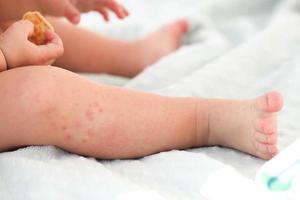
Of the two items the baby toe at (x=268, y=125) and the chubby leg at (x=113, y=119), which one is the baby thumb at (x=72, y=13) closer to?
the chubby leg at (x=113, y=119)

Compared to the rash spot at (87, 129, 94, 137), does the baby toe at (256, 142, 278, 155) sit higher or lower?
lower

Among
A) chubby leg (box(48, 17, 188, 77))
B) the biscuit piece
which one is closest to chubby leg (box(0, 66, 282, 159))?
the biscuit piece

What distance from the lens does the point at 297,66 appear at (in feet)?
3.44

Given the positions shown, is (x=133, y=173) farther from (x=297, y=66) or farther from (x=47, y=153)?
(x=297, y=66)

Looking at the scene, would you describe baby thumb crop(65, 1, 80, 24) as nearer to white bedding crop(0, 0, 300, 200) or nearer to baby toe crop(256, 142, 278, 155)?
white bedding crop(0, 0, 300, 200)

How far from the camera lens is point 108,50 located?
3.90 ft

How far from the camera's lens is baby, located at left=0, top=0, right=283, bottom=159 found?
30.1 inches

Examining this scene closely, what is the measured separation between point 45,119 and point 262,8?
30.4 inches

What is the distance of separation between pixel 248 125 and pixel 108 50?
46cm

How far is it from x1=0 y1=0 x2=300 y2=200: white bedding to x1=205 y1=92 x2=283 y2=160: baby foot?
2 centimetres

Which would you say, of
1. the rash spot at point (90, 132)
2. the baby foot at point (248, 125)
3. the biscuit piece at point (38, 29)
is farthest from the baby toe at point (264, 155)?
the biscuit piece at point (38, 29)

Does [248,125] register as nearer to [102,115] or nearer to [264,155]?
[264,155]

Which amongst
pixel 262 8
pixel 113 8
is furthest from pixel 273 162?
pixel 262 8

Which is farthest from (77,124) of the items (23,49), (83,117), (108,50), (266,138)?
(108,50)
